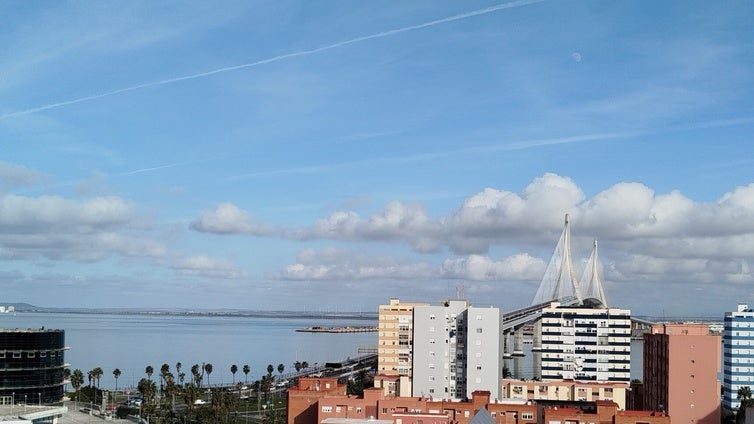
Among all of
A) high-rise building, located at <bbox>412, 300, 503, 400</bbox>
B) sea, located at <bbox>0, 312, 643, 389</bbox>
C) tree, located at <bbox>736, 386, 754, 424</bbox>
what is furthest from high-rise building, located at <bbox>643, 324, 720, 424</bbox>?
sea, located at <bbox>0, 312, 643, 389</bbox>

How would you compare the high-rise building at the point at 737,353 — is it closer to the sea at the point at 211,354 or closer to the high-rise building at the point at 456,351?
the sea at the point at 211,354

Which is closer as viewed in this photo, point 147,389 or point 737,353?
point 147,389

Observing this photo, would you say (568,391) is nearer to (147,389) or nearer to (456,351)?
(456,351)

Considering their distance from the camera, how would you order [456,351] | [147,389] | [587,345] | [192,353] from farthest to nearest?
[192,353]
[587,345]
[147,389]
[456,351]

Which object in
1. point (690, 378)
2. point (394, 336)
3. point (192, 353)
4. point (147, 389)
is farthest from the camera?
point (192, 353)

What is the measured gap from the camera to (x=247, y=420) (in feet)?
115

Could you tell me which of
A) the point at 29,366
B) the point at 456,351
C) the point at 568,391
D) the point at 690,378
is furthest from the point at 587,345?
the point at 29,366

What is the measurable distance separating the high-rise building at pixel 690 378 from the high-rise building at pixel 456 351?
7224mm

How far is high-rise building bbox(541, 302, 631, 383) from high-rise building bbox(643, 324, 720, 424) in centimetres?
1504

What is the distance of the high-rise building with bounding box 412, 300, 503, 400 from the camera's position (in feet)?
113

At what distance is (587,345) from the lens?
44.5 meters

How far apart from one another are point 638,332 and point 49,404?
76.3 m

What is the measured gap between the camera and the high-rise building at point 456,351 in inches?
1355

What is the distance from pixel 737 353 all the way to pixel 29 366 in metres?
34.6
